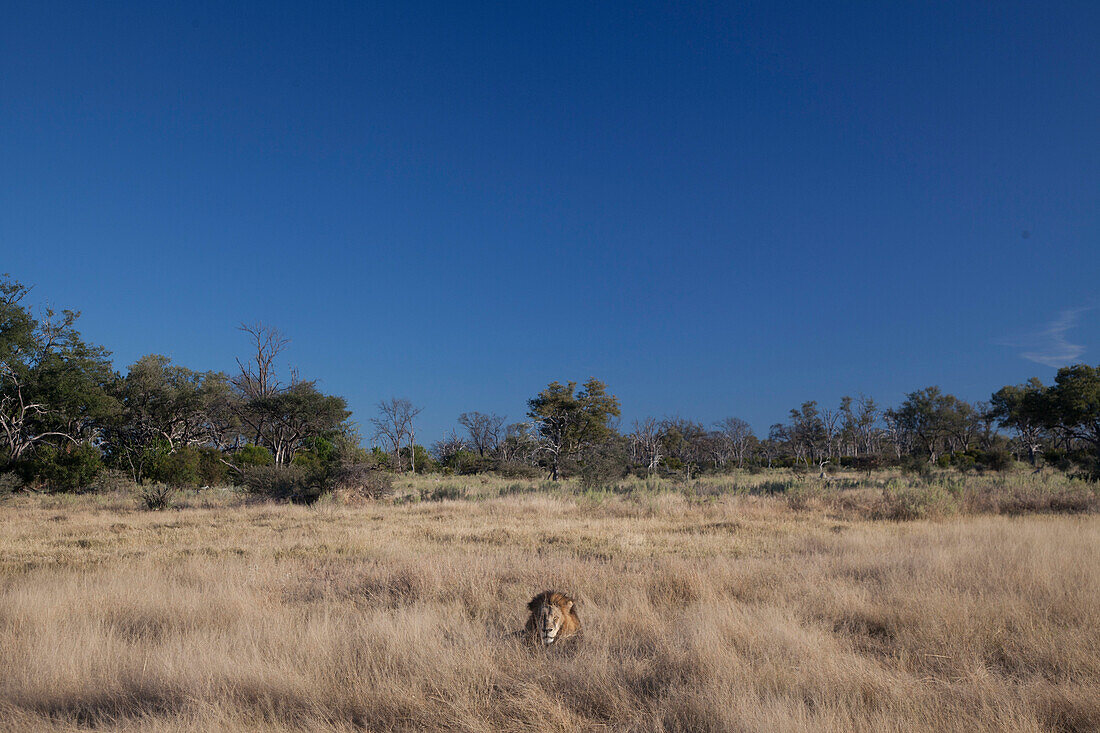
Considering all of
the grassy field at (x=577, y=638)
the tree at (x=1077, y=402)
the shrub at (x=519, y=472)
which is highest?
the tree at (x=1077, y=402)

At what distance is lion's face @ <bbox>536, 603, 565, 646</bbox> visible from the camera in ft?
14.9

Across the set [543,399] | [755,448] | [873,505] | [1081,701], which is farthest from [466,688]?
[755,448]

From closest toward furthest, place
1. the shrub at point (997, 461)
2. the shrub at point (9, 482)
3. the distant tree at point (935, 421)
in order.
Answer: the shrub at point (9, 482) → the shrub at point (997, 461) → the distant tree at point (935, 421)

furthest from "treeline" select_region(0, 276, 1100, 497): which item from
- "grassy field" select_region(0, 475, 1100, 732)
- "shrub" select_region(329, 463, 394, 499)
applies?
"grassy field" select_region(0, 475, 1100, 732)

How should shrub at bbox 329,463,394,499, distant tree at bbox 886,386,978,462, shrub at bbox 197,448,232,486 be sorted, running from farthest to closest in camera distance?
distant tree at bbox 886,386,978,462 → shrub at bbox 197,448,232,486 → shrub at bbox 329,463,394,499

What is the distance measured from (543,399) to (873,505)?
27116 mm

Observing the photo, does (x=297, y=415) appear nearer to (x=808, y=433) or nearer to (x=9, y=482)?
(x=9, y=482)

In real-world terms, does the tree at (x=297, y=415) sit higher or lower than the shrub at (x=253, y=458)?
higher

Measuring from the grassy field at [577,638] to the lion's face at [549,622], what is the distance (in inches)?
5.8

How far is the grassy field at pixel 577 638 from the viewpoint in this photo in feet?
11.6

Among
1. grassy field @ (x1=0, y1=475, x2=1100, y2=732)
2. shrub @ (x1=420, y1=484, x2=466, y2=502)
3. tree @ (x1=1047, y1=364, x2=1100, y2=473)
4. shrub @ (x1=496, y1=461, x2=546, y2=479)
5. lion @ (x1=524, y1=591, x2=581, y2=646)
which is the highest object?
tree @ (x1=1047, y1=364, x2=1100, y2=473)

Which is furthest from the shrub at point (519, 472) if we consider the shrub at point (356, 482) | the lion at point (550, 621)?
the lion at point (550, 621)

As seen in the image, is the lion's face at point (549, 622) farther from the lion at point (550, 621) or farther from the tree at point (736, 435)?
the tree at point (736, 435)

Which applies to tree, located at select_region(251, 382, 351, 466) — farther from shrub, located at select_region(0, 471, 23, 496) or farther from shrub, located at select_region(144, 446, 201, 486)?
shrub, located at select_region(0, 471, 23, 496)
